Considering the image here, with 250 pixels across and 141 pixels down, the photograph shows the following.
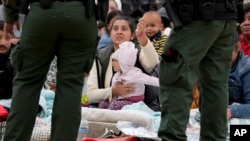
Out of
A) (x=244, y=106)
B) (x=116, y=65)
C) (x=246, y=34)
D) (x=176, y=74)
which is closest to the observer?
(x=176, y=74)

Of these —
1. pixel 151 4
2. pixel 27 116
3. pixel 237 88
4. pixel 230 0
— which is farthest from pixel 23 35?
pixel 151 4

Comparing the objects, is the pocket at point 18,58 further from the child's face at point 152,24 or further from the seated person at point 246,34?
the child's face at point 152,24

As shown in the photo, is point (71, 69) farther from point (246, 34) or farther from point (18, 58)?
point (246, 34)

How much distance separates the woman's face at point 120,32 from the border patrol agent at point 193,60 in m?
2.34

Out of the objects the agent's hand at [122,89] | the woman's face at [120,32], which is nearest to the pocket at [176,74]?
the agent's hand at [122,89]

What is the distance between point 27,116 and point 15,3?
63cm

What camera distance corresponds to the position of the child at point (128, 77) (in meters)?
5.20

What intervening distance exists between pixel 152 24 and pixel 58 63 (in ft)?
10.9

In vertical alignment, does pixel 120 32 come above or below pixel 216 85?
above

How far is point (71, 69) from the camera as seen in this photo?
11.1ft

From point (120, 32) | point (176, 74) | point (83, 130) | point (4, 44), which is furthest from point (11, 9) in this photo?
point (120, 32)

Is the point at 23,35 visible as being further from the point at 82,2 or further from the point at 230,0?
the point at 230,0

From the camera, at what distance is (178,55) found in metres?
3.25

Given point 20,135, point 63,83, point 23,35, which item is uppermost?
point 23,35
